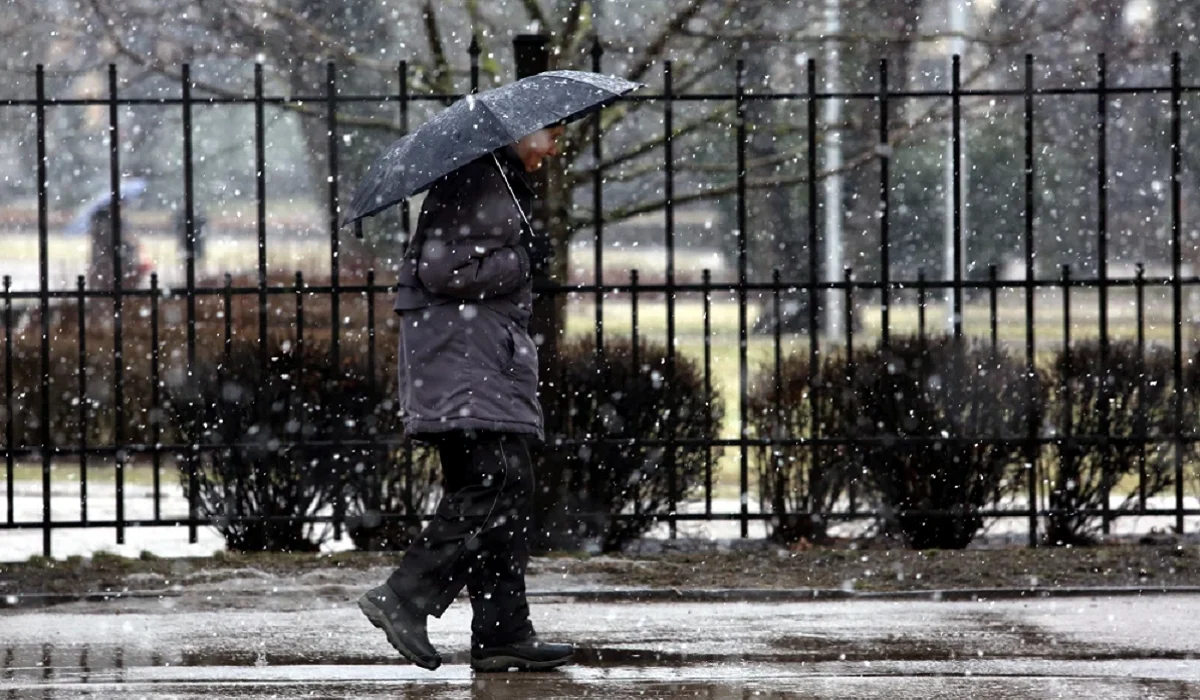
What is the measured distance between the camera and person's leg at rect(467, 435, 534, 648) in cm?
538

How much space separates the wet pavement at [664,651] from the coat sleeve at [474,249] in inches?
46.8

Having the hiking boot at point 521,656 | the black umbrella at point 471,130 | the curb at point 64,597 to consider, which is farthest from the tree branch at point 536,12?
the hiking boot at point 521,656

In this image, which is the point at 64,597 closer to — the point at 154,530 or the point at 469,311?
the point at 154,530

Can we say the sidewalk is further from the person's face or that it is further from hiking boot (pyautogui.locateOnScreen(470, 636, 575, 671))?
the person's face

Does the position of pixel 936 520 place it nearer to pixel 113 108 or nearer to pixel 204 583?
pixel 204 583

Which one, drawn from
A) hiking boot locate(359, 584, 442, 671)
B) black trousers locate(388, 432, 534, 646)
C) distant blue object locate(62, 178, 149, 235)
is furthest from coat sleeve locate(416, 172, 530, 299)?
distant blue object locate(62, 178, 149, 235)

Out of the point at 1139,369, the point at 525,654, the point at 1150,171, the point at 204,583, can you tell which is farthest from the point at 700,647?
the point at 1150,171

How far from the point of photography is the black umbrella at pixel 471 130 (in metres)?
5.24

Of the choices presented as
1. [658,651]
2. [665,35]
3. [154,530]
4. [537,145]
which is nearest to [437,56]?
[665,35]

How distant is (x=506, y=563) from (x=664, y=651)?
29.1 inches

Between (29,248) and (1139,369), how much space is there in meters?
43.7

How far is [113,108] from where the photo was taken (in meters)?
7.75

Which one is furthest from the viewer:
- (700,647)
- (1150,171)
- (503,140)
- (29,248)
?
(29,248)

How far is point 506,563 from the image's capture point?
215 inches
